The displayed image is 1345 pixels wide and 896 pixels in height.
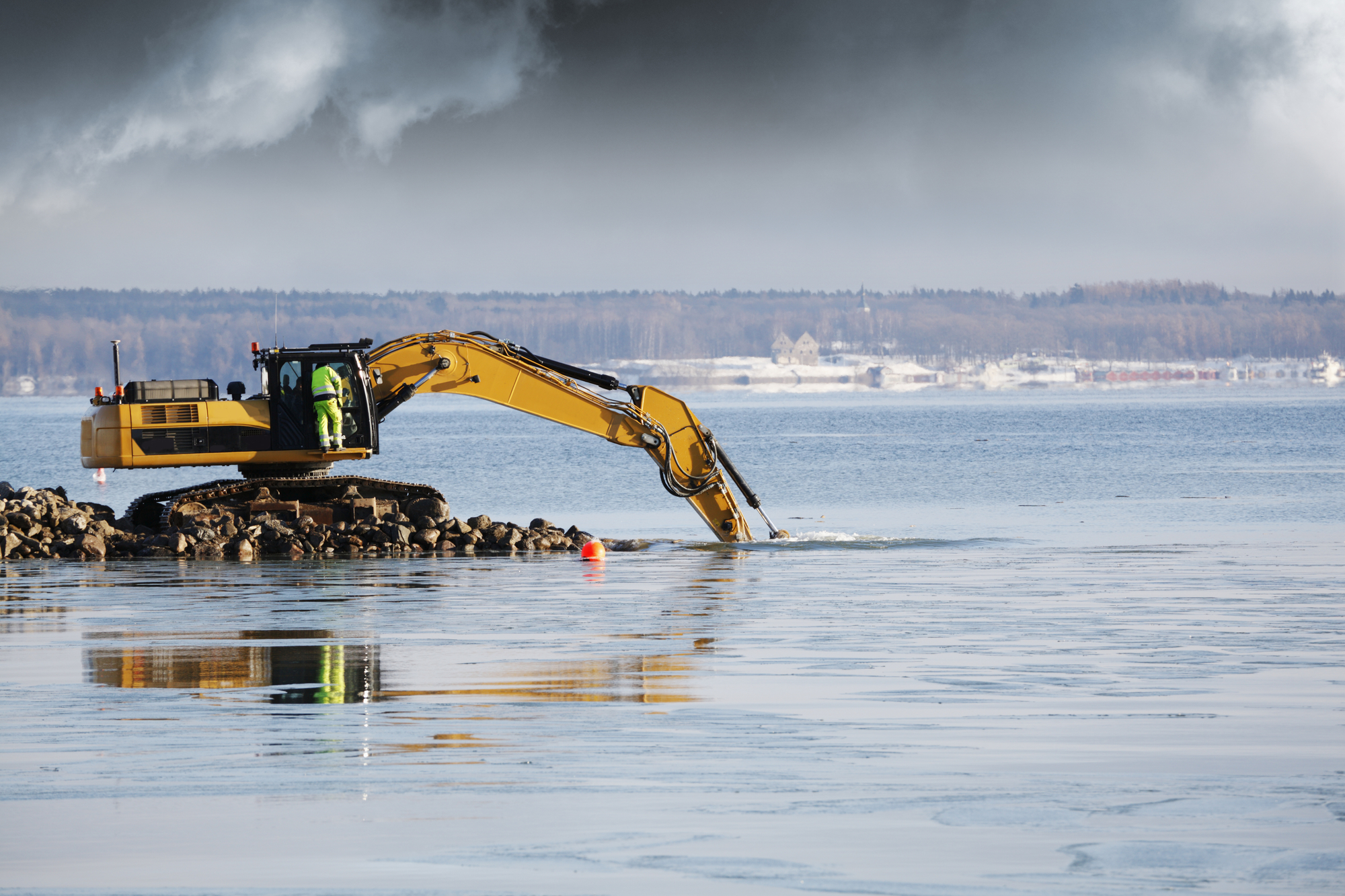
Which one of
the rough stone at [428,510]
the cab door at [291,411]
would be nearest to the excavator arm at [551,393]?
the cab door at [291,411]

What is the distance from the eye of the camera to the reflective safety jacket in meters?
24.2

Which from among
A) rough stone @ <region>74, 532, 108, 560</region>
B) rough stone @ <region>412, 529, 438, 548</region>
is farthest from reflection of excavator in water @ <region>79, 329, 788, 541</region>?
rough stone @ <region>412, 529, 438, 548</region>

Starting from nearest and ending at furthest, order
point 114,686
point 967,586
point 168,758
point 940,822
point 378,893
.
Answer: point 378,893 < point 940,822 < point 168,758 < point 114,686 < point 967,586

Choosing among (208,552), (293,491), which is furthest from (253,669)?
(293,491)

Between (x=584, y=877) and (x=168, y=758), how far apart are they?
3.24 metres

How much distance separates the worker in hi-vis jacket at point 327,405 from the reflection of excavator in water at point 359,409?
0.39ft

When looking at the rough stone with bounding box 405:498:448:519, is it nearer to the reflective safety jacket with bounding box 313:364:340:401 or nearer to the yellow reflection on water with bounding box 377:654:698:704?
the reflective safety jacket with bounding box 313:364:340:401

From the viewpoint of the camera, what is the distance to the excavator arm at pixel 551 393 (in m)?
24.5

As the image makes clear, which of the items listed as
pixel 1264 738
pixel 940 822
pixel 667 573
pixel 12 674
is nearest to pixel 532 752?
pixel 940 822

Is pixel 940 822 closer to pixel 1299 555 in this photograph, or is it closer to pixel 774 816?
pixel 774 816

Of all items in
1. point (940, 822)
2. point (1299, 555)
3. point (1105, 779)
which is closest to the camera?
point (940, 822)

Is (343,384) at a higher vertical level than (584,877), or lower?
higher

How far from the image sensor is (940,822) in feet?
24.8

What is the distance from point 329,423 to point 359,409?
0.45 metres
